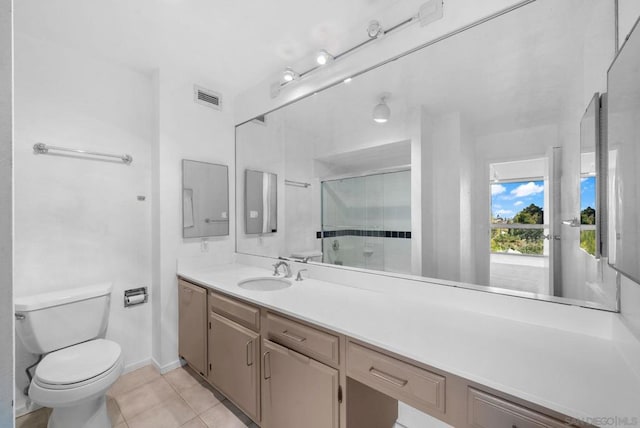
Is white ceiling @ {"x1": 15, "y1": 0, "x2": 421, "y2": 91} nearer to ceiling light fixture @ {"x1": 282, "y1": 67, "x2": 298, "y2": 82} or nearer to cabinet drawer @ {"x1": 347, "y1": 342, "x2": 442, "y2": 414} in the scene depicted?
ceiling light fixture @ {"x1": 282, "y1": 67, "x2": 298, "y2": 82}

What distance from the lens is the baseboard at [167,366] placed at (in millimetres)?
2198

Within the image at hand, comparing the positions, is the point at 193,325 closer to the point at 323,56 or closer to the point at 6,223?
the point at 6,223

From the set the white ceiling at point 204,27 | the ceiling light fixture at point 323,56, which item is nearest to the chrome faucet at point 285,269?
the ceiling light fixture at point 323,56

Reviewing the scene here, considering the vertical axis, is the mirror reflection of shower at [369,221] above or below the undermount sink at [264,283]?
above

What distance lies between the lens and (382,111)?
1.68 meters

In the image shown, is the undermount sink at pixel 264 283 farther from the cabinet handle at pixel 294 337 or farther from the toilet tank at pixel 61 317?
the toilet tank at pixel 61 317

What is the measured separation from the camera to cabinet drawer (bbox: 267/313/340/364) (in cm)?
117

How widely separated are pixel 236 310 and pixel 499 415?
1360 millimetres

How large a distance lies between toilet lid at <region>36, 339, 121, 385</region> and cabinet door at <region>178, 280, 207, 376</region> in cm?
49

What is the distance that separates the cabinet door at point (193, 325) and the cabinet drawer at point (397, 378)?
1.31m

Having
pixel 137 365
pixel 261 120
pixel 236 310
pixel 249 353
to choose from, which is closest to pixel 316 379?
pixel 249 353

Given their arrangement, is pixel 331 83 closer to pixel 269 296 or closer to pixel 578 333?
pixel 269 296

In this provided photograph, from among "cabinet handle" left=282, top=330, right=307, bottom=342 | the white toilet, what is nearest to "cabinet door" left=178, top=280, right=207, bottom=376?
the white toilet

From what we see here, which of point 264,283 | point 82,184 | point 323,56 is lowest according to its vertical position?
point 264,283
